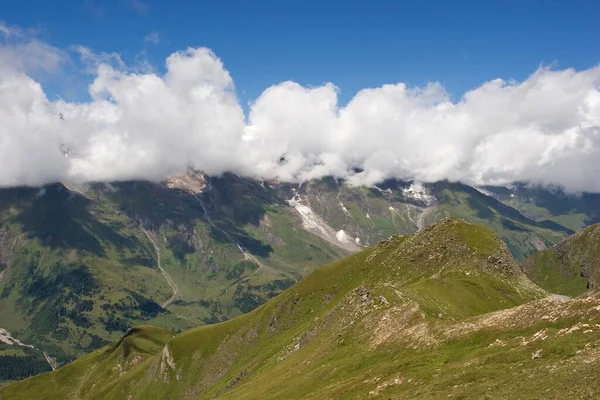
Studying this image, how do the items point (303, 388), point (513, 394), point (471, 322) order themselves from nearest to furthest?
point (513, 394) → point (471, 322) → point (303, 388)

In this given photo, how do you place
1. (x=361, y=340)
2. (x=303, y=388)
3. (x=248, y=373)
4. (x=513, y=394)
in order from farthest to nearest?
(x=248, y=373) < (x=361, y=340) < (x=303, y=388) < (x=513, y=394)

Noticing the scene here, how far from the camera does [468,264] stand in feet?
628

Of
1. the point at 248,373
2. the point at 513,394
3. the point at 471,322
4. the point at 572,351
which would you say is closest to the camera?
the point at 513,394

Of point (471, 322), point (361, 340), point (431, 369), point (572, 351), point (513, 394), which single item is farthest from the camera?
point (361, 340)

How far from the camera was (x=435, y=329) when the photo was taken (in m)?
90.0

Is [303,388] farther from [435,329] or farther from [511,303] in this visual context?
[511,303]

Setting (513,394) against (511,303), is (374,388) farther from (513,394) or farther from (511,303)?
(511,303)

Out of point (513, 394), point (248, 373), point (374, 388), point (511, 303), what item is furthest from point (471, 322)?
point (248, 373)

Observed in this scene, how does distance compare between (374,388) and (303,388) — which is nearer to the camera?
(374,388)

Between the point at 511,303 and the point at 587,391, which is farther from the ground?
the point at 587,391

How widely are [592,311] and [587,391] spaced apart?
25716 mm

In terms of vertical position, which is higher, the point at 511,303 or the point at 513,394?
the point at 513,394

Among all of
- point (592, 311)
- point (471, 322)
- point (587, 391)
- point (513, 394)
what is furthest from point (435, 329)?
point (587, 391)

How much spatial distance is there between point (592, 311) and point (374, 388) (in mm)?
33774
